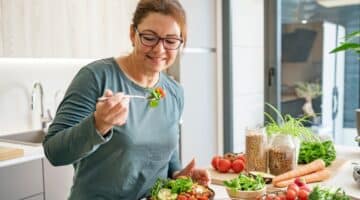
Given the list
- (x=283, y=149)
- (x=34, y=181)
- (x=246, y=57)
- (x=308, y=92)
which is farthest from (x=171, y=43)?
(x=308, y=92)

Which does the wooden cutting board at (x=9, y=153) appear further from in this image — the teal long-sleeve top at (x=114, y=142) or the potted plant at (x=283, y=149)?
the potted plant at (x=283, y=149)

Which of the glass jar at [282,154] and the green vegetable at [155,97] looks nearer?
the green vegetable at [155,97]

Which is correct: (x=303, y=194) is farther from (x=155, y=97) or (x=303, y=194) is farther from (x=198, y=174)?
(x=155, y=97)

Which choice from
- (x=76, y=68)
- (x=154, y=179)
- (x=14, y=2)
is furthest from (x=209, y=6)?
(x=154, y=179)

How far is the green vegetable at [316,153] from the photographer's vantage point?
1890mm

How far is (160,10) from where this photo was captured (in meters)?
1.37

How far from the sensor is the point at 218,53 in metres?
3.88

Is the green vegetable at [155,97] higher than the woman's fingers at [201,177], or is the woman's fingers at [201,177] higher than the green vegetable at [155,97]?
the green vegetable at [155,97]

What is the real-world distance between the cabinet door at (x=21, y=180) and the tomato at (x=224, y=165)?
1.01 meters

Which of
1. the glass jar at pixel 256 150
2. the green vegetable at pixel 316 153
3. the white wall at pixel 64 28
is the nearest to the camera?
the glass jar at pixel 256 150

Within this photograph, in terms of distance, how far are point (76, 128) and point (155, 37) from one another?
0.41m

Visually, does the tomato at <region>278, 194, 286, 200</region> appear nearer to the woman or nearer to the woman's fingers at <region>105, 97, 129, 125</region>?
the woman

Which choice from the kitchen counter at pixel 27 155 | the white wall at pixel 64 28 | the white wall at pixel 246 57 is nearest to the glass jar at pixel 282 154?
the kitchen counter at pixel 27 155

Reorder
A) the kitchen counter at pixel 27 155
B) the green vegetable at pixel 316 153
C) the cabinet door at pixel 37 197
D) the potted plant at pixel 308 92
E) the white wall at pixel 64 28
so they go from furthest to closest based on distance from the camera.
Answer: the potted plant at pixel 308 92
the white wall at pixel 64 28
the cabinet door at pixel 37 197
the kitchen counter at pixel 27 155
the green vegetable at pixel 316 153
